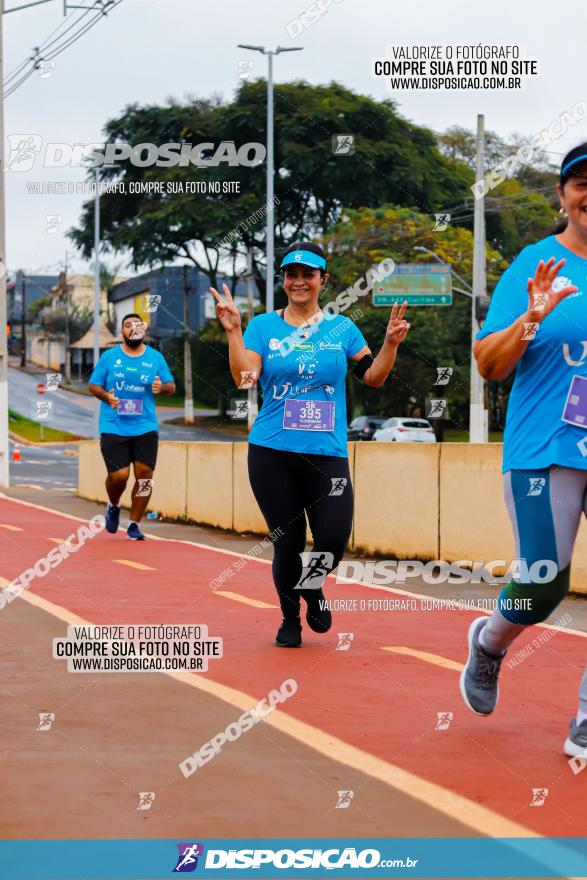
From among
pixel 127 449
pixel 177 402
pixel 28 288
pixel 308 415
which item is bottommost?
pixel 177 402

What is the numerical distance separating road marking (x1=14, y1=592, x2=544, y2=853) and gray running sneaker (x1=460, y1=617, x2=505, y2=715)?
516 millimetres

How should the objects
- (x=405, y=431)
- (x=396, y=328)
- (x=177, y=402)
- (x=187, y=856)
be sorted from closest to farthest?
(x=187, y=856)
(x=396, y=328)
(x=405, y=431)
(x=177, y=402)

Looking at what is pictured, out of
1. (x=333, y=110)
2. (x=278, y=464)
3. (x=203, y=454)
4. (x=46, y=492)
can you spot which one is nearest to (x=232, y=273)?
(x=333, y=110)

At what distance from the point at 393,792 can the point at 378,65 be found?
16737 millimetres

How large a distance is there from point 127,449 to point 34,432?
50.2 metres

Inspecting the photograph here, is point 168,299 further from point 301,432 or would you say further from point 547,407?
point 547,407

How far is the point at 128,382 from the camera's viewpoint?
13.9 metres

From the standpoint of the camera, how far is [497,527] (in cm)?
1145

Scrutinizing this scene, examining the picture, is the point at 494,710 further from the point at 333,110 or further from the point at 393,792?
the point at 333,110

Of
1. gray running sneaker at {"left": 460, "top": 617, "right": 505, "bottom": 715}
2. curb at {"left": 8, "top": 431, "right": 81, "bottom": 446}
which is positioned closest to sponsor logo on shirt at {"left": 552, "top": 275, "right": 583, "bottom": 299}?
gray running sneaker at {"left": 460, "top": 617, "right": 505, "bottom": 715}

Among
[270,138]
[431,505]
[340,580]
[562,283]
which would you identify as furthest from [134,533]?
[270,138]

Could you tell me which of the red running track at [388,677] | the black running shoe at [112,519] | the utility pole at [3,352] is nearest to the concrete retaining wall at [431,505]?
the red running track at [388,677]

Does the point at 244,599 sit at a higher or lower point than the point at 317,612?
lower

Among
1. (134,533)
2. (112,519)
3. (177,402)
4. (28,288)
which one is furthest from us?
(28,288)
